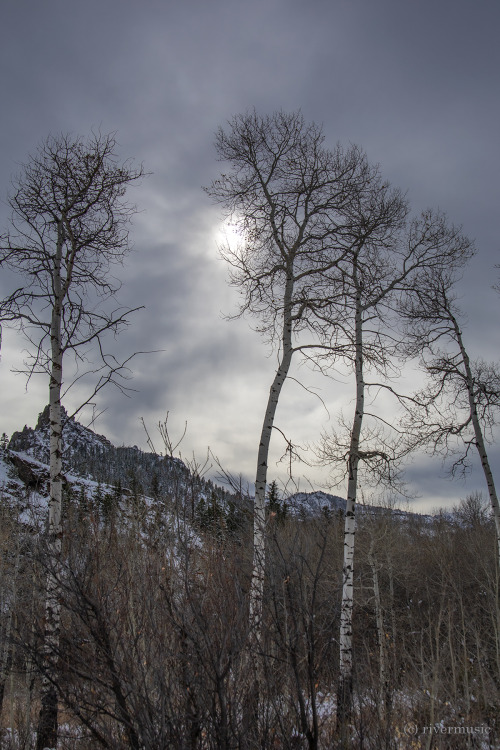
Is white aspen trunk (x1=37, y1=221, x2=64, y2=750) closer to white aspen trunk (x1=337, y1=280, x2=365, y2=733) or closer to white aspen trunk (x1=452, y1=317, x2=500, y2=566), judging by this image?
white aspen trunk (x1=337, y1=280, x2=365, y2=733)

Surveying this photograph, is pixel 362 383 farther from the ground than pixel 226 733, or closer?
farther from the ground

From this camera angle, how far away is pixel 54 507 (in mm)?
7012

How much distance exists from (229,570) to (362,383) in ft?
24.8

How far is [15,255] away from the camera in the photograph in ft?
28.0

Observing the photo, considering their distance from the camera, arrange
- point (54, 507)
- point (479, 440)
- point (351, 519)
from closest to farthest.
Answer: point (54, 507) < point (351, 519) < point (479, 440)

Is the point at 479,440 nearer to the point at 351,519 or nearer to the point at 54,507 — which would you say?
the point at 351,519

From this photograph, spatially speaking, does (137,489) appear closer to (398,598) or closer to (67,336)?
(67,336)

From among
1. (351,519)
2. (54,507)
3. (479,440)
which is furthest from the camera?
(479,440)

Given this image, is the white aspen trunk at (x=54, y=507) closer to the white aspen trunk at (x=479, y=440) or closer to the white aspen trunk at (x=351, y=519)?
the white aspen trunk at (x=351, y=519)

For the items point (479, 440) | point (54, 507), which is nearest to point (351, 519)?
point (479, 440)

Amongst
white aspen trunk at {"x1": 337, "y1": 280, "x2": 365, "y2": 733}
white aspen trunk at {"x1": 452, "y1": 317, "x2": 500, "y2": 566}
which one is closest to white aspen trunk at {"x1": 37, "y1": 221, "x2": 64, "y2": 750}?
white aspen trunk at {"x1": 337, "y1": 280, "x2": 365, "y2": 733}

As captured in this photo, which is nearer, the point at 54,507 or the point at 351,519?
the point at 54,507

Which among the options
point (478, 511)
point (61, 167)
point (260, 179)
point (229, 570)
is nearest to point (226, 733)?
point (229, 570)

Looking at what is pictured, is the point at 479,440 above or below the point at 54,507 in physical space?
above
